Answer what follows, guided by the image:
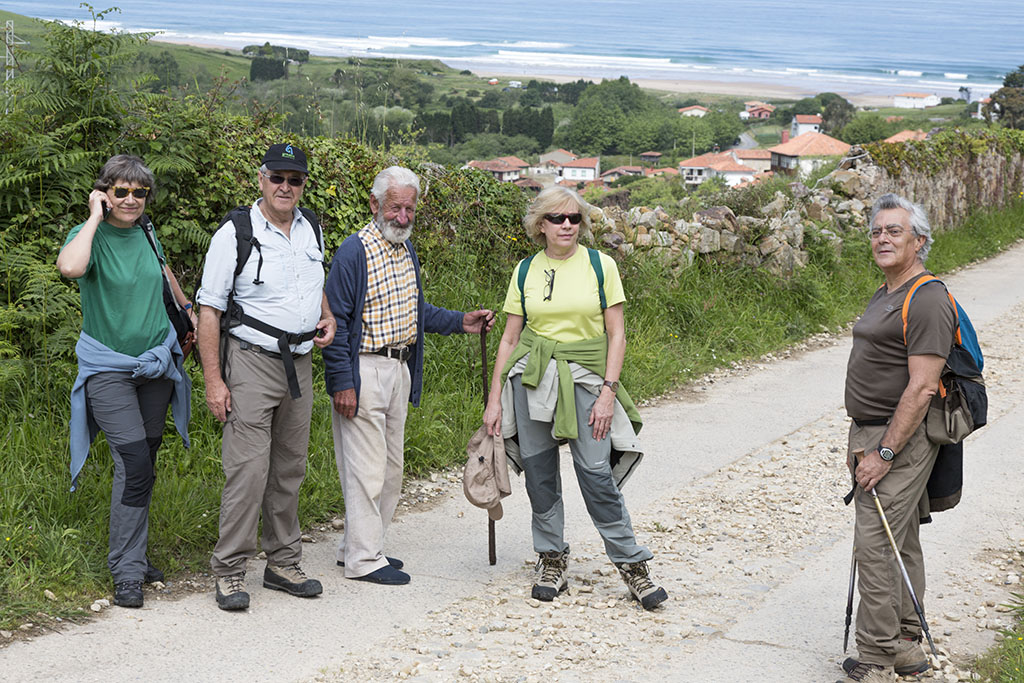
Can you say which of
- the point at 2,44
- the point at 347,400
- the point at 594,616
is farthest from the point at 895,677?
the point at 2,44

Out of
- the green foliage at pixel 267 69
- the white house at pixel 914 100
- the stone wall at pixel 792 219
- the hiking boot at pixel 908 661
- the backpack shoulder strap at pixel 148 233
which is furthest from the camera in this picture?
the white house at pixel 914 100

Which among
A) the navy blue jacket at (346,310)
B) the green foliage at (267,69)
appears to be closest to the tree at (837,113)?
the green foliage at (267,69)

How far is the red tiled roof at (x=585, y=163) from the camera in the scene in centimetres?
1959

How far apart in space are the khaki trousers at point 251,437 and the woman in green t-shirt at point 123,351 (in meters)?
0.36

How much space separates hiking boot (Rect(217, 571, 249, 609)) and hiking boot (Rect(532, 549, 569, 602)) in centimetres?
140

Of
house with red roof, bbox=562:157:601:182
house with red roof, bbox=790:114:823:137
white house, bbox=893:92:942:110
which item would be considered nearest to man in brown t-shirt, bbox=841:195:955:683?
house with red roof, bbox=562:157:601:182

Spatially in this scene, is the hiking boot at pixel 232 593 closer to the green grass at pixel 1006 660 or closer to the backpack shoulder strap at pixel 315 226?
the backpack shoulder strap at pixel 315 226

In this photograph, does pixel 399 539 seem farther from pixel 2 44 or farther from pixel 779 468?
pixel 2 44

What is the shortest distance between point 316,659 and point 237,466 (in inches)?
39.0

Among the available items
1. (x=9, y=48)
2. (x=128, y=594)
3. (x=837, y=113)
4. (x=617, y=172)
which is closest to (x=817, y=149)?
(x=617, y=172)

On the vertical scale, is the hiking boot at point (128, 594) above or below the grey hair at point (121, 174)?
below

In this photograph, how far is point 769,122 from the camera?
2217 inches

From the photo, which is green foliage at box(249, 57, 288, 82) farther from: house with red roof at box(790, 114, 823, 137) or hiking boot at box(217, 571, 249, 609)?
house with red roof at box(790, 114, 823, 137)

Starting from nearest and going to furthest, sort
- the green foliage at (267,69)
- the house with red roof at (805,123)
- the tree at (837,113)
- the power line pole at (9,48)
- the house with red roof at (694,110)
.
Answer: the power line pole at (9,48)
the green foliage at (267,69)
the house with red roof at (694,110)
the house with red roof at (805,123)
the tree at (837,113)
